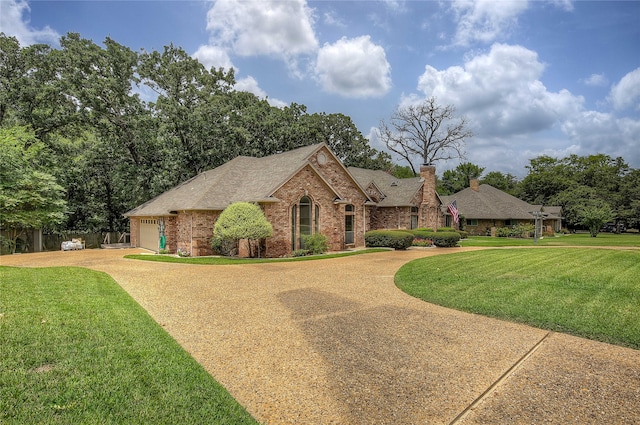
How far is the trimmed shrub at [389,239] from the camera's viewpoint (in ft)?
70.8

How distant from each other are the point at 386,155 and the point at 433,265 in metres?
35.5

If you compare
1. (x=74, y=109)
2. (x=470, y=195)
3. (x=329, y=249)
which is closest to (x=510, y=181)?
(x=470, y=195)

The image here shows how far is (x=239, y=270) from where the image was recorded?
535 inches

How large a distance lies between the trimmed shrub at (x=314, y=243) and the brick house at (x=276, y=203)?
459mm

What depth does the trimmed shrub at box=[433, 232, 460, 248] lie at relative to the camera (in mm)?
23500

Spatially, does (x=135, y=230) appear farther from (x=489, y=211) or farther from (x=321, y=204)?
(x=489, y=211)

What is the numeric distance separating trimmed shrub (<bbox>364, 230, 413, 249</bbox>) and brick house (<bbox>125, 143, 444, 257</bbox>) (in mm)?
856

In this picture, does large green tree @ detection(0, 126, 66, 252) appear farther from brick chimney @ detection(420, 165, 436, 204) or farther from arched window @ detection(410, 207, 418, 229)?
brick chimney @ detection(420, 165, 436, 204)

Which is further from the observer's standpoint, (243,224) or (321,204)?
(321,204)

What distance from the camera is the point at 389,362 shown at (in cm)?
502

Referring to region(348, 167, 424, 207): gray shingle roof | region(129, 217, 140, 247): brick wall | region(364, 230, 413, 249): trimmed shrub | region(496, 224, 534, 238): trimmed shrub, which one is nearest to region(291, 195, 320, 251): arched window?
region(364, 230, 413, 249): trimmed shrub

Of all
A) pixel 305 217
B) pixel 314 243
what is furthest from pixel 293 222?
pixel 314 243

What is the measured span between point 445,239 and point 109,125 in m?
26.2

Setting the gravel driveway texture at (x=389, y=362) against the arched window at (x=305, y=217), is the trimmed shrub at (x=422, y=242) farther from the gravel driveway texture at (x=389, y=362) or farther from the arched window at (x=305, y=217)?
the gravel driveway texture at (x=389, y=362)
